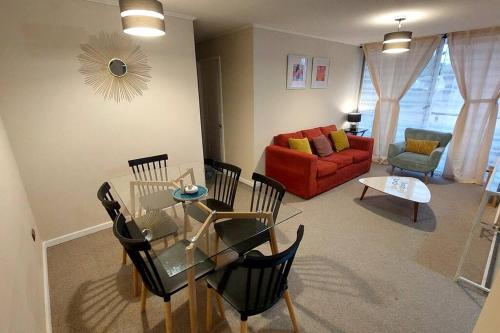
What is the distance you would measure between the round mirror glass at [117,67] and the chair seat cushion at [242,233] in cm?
193

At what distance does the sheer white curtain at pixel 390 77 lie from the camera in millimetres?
4281

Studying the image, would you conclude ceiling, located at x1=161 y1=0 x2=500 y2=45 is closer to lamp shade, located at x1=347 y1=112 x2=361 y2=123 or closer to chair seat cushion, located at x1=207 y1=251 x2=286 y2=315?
lamp shade, located at x1=347 y1=112 x2=361 y2=123

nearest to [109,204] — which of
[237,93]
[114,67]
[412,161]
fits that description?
[114,67]

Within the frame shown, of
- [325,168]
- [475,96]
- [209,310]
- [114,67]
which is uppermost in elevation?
[114,67]

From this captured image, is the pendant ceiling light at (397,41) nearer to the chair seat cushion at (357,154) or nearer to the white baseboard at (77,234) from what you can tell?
the chair seat cushion at (357,154)

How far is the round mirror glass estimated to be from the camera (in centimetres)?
250

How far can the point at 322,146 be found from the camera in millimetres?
4148

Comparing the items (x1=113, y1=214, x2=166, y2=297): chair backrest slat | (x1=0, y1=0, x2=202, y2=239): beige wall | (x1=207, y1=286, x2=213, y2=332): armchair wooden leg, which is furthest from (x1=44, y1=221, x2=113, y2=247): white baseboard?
(x1=207, y1=286, x2=213, y2=332): armchair wooden leg

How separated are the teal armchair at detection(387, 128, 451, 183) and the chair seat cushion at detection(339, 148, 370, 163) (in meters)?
0.42

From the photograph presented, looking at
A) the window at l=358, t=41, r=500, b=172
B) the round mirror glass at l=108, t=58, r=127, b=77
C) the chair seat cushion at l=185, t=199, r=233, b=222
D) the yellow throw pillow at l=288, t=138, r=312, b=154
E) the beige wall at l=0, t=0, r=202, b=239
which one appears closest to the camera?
the chair seat cushion at l=185, t=199, r=233, b=222

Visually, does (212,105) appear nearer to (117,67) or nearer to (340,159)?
(117,67)

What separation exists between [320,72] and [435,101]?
6.91 feet

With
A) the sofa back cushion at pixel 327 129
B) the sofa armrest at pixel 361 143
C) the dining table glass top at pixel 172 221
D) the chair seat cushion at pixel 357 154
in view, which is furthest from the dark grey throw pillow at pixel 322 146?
the dining table glass top at pixel 172 221

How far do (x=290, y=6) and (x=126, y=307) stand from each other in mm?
3193
